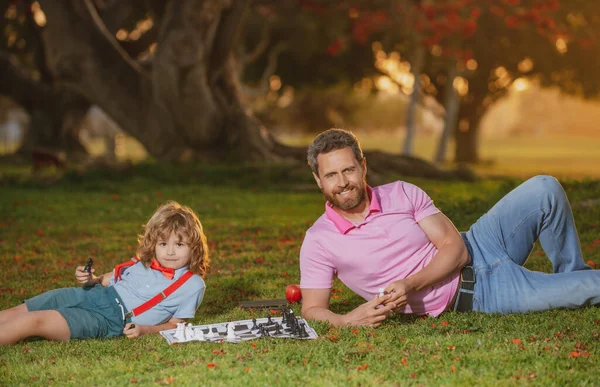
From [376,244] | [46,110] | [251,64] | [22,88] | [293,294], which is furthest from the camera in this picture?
[251,64]

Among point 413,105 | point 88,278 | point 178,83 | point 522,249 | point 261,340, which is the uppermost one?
point 178,83

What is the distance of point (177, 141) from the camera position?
20297mm

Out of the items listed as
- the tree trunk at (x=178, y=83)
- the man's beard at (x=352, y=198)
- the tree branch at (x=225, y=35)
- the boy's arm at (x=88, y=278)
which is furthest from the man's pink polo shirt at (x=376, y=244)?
the tree branch at (x=225, y=35)

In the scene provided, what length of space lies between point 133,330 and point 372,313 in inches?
67.2

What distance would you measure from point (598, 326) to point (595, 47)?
2967 centimetres

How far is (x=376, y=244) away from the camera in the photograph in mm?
6160

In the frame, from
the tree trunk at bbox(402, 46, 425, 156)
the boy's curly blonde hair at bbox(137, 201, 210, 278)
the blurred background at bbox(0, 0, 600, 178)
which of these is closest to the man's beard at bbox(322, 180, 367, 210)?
the boy's curly blonde hair at bbox(137, 201, 210, 278)

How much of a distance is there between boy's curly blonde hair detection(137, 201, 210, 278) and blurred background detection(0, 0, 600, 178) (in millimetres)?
13332

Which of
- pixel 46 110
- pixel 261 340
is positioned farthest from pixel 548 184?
pixel 46 110

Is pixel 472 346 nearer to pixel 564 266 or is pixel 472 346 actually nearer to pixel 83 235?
pixel 564 266

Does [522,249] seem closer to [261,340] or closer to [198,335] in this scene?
[261,340]

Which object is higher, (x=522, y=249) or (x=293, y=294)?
(x=522, y=249)

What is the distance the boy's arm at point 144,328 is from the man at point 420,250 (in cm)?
97

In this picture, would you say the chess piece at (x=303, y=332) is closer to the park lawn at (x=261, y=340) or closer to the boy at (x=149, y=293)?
the park lawn at (x=261, y=340)
